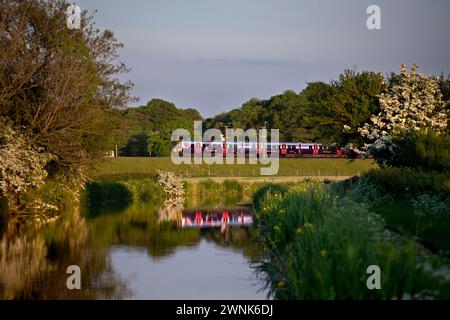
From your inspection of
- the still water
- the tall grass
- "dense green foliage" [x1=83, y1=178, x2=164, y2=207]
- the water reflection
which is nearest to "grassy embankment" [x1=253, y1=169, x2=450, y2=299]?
the tall grass

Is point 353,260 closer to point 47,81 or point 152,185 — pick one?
point 47,81

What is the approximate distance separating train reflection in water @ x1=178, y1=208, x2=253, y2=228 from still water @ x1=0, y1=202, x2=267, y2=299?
56 mm

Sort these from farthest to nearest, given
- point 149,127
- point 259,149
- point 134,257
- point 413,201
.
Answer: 1. point 149,127
2. point 259,149
3. point 413,201
4. point 134,257

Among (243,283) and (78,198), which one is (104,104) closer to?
(78,198)

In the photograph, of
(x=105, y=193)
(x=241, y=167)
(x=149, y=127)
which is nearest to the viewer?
(x=105, y=193)

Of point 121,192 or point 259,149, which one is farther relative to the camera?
point 259,149

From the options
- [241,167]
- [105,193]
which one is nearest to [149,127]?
[241,167]

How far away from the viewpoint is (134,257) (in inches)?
965

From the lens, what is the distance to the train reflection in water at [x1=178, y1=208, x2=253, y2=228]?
36.9 meters

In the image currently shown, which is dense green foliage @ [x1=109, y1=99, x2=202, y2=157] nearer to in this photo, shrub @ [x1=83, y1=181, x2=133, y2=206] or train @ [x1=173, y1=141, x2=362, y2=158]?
shrub @ [x1=83, y1=181, x2=133, y2=206]

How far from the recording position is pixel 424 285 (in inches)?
469

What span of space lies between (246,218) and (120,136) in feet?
36.9

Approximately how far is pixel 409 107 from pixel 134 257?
33685 millimetres

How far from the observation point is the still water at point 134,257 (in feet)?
59.6
